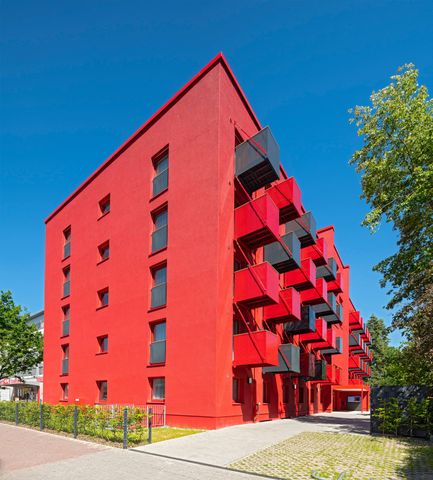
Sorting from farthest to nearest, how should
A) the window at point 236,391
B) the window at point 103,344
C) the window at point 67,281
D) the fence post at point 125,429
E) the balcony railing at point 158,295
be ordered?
the window at point 67,281 < the window at point 103,344 < the balcony railing at point 158,295 < the window at point 236,391 < the fence post at point 125,429

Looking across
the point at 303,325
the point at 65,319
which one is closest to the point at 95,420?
the point at 303,325

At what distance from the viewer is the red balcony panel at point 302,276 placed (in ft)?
87.5

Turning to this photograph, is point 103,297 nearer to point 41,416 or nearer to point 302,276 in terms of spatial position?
point 41,416

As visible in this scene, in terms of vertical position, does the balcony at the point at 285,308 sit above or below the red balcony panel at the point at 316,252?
below

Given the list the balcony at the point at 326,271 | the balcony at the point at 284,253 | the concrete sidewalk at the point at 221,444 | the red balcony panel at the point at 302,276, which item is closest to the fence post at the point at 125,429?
the concrete sidewalk at the point at 221,444

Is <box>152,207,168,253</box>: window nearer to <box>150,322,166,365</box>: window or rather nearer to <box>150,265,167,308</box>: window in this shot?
<box>150,265,167,308</box>: window

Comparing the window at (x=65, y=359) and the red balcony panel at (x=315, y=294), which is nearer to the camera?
the window at (x=65, y=359)

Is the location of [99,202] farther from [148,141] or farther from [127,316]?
[127,316]

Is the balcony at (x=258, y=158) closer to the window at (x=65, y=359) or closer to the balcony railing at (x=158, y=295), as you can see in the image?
the balcony railing at (x=158, y=295)

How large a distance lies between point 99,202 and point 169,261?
9979mm

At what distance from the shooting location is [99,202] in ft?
93.5

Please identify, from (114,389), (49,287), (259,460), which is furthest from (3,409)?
(259,460)

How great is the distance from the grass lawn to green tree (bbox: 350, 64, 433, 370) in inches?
240

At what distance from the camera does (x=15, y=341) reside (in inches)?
1513
